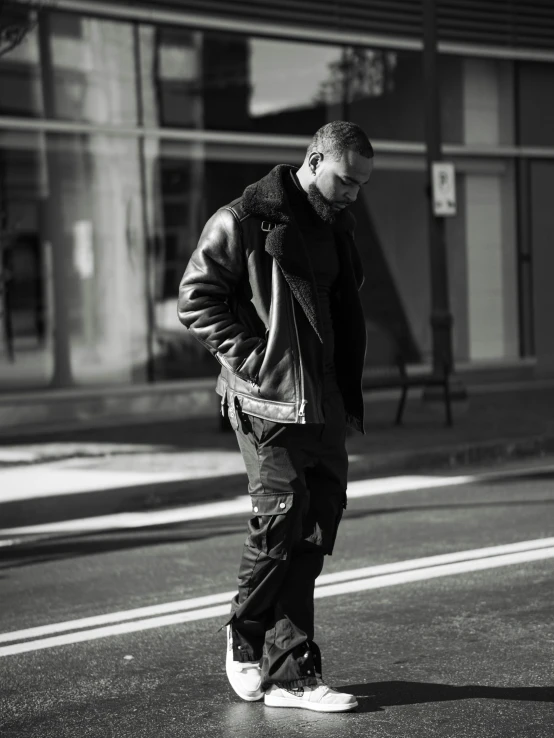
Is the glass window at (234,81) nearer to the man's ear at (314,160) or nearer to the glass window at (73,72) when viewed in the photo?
the glass window at (73,72)

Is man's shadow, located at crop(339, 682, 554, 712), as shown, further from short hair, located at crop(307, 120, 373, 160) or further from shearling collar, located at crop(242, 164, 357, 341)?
short hair, located at crop(307, 120, 373, 160)

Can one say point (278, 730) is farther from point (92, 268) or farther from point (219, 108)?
point (219, 108)

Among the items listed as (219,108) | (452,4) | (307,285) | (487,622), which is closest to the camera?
(307,285)

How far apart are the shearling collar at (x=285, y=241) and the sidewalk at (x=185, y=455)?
4.56 meters

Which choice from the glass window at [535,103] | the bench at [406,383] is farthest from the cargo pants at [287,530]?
the glass window at [535,103]

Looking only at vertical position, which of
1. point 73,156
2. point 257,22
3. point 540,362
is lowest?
point 540,362

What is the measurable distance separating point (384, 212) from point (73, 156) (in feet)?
14.4

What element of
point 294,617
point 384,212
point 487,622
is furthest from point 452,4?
point 294,617

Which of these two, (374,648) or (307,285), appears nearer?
(307,285)

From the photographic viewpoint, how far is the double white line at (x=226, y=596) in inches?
212

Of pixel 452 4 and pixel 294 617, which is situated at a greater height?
pixel 452 4

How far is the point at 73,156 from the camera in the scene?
13766mm

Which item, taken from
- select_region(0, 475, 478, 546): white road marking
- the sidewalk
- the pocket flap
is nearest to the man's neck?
the pocket flap

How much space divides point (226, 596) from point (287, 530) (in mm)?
1950
